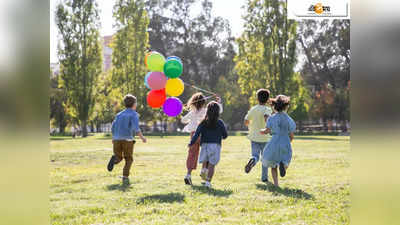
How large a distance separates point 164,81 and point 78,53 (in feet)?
48.1

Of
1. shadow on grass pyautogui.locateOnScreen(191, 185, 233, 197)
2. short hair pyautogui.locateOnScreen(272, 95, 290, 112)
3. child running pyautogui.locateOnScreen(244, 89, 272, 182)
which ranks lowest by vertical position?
shadow on grass pyautogui.locateOnScreen(191, 185, 233, 197)

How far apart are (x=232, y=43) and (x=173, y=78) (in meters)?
23.7

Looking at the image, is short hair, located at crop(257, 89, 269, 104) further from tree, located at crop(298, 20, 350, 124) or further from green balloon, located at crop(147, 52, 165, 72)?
tree, located at crop(298, 20, 350, 124)

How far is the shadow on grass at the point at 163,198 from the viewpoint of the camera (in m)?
4.07

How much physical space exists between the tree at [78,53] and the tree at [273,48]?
27.6ft

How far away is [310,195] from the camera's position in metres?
4.41

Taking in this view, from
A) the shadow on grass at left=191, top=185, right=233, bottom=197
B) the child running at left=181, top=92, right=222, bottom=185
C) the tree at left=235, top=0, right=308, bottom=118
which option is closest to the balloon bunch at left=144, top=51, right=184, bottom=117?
the child running at left=181, top=92, right=222, bottom=185

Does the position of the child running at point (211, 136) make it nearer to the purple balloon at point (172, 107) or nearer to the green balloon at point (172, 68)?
the purple balloon at point (172, 107)

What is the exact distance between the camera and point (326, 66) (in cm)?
2605

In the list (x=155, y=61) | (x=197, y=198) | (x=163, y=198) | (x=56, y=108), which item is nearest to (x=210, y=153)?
(x=197, y=198)

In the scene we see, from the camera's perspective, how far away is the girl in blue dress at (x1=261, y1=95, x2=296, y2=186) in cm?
491

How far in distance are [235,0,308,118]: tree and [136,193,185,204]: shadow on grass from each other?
54.8 ft

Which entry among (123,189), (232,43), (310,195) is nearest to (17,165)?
(123,189)

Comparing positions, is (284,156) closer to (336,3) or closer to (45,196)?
(336,3)
